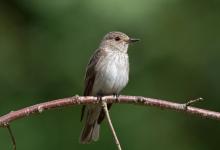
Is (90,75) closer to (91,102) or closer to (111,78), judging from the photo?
(111,78)

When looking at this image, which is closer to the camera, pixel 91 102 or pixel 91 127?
pixel 91 102

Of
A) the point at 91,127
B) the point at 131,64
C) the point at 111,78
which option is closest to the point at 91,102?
the point at 111,78

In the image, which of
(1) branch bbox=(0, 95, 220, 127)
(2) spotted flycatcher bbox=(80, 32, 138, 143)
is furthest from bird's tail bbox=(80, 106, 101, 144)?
(1) branch bbox=(0, 95, 220, 127)

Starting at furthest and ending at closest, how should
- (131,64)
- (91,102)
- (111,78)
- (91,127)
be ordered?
(131,64) < (91,127) < (111,78) < (91,102)

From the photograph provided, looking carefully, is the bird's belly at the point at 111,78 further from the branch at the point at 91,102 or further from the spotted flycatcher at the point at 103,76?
the branch at the point at 91,102

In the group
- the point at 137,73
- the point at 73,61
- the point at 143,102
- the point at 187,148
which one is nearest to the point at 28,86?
the point at 73,61

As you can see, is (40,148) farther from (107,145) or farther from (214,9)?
(214,9)
